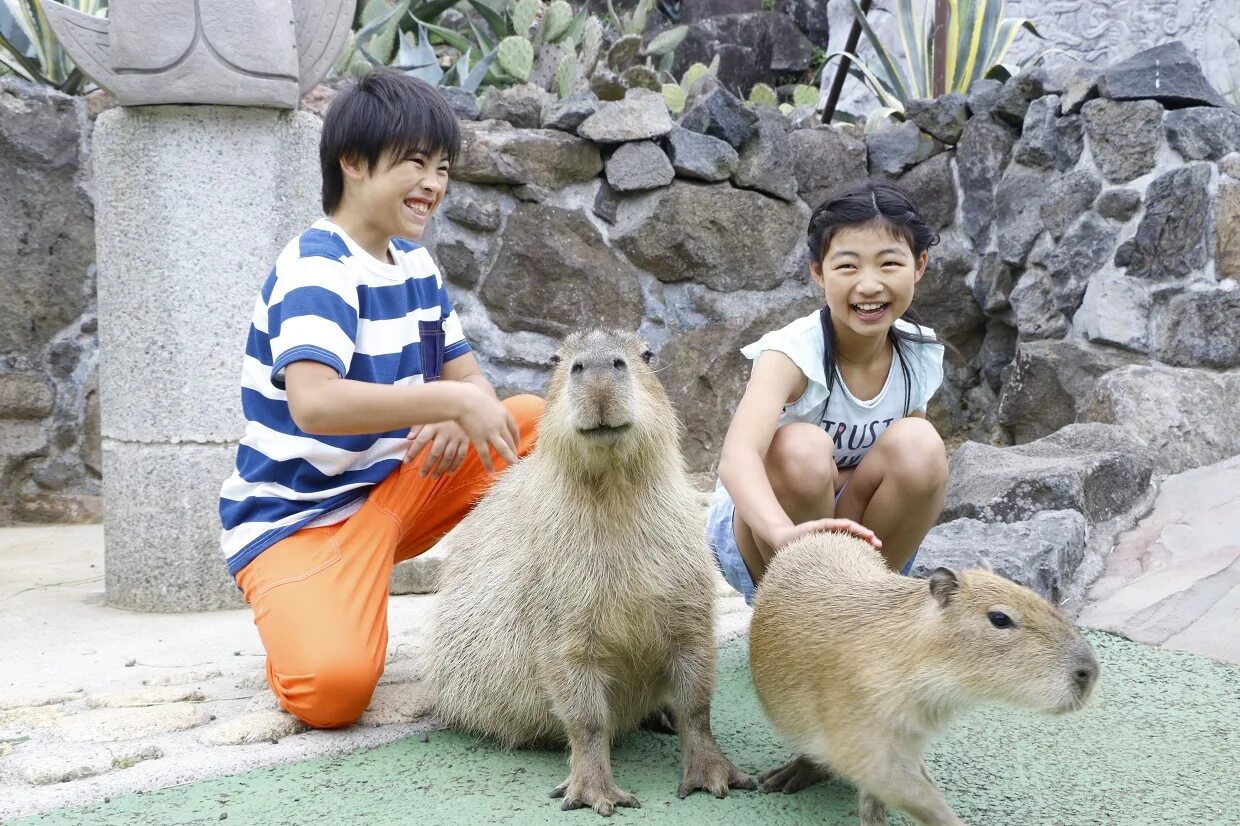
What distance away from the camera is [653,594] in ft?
6.97

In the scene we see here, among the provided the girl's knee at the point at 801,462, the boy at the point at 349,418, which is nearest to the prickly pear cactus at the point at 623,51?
the boy at the point at 349,418

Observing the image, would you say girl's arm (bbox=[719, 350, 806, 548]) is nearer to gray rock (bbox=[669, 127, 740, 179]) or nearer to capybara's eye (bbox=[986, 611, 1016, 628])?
capybara's eye (bbox=[986, 611, 1016, 628])

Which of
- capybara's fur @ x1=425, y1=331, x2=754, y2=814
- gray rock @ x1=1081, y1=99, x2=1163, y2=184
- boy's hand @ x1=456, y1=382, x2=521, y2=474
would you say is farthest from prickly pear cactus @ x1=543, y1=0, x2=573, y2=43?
capybara's fur @ x1=425, y1=331, x2=754, y2=814

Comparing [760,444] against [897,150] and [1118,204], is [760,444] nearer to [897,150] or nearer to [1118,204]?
[1118,204]

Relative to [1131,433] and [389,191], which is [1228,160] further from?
[389,191]

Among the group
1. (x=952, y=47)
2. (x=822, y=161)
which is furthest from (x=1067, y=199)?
(x=952, y=47)

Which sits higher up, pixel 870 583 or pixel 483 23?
pixel 483 23

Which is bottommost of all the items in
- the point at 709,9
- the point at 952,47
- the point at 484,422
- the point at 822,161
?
the point at 484,422

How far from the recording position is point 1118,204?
459 cm

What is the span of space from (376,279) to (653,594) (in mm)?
1069

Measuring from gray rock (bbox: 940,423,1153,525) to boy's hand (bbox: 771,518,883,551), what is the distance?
143 centimetres

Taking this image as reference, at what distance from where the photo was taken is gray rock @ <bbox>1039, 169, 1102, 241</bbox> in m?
4.71

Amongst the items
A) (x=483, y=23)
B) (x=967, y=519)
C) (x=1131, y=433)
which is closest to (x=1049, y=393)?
(x=1131, y=433)

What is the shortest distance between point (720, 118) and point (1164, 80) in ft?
5.92
